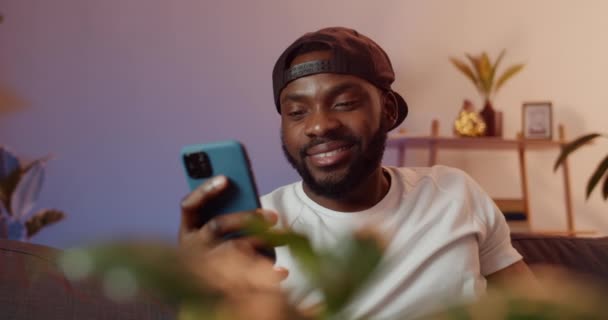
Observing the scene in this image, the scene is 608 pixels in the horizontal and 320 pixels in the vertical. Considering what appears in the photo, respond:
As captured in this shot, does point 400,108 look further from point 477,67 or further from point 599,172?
point 477,67

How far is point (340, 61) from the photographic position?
1.03 metres

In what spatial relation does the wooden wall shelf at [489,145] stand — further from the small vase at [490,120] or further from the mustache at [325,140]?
the mustache at [325,140]

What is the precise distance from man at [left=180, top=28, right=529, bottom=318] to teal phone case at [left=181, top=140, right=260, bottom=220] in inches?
14.9

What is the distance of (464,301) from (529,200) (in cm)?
400

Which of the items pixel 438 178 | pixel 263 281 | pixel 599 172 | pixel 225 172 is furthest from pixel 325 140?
pixel 263 281

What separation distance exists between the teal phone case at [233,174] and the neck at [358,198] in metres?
0.51

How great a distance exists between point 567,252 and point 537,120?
2536mm

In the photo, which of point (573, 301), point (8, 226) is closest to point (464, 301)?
point (573, 301)

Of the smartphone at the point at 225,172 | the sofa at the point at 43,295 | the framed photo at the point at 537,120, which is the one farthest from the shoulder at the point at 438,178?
the framed photo at the point at 537,120

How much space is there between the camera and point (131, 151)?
3.17 meters

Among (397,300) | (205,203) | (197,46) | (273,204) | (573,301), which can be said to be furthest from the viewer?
(197,46)

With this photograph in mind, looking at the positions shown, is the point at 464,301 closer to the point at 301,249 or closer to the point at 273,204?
the point at 301,249

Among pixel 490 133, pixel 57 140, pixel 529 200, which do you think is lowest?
pixel 529 200

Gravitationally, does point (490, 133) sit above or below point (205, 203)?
below
